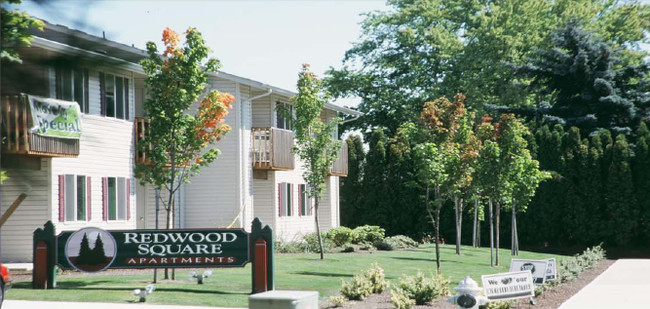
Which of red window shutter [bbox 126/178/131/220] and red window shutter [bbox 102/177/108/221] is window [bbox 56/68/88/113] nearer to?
red window shutter [bbox 102/177/108/221]

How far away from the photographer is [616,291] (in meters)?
18.6

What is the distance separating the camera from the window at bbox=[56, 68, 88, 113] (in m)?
2.14

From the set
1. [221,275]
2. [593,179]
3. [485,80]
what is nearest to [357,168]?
[485,80]

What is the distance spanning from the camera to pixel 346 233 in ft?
106

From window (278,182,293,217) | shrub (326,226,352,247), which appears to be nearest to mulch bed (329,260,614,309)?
shrub (326,226,352,247)

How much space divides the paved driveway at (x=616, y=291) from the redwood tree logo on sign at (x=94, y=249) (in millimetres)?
8469

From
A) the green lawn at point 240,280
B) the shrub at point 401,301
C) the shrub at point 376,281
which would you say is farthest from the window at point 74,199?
the shrub at point 401,301

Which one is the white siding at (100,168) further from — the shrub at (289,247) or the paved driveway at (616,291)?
the paved driveway at (616,291)

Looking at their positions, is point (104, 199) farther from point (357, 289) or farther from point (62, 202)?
point (357, 289)

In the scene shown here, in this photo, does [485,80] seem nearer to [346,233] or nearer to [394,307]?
[346,233]

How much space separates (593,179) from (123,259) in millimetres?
24020

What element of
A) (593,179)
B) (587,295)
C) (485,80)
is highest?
(485,80)

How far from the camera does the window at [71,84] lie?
214 centimetres

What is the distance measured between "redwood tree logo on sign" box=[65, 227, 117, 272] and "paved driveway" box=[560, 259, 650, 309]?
333 inches
